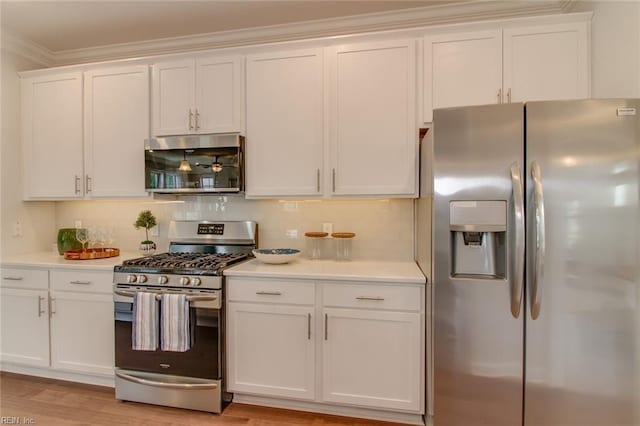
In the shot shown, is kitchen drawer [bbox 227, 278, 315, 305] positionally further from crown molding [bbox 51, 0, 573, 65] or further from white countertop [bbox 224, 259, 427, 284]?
crown molding [bbox 51, 0, 573, 65]

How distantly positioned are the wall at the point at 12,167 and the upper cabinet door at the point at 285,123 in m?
2.11

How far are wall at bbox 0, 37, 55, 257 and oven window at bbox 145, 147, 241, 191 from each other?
4.24ft

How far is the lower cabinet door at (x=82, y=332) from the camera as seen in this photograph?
2287 millimetres

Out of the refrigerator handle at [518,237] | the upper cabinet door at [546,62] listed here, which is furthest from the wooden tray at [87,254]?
the upper cabinet door at [546,62]

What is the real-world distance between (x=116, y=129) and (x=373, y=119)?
205 centimetres

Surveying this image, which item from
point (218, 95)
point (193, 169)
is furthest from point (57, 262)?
point (218, 95)

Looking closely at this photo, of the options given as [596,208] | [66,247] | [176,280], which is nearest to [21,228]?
[66,247]

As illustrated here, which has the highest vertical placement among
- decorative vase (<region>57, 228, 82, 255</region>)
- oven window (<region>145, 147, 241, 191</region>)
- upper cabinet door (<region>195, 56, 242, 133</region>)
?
upper cabinet door (<region>195, 56, 242, 133</region>)

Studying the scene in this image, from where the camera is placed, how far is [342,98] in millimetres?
2205

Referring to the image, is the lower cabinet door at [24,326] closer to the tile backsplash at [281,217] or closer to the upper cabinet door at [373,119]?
the tile backsplash at [281,217]

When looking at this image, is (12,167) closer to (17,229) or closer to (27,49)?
(17,229)

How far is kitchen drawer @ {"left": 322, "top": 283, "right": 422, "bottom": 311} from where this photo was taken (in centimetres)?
186

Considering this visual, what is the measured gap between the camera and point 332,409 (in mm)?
2020

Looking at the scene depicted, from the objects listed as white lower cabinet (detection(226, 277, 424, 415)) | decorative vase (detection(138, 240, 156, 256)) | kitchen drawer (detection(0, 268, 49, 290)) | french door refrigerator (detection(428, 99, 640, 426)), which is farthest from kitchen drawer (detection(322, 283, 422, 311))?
kitchen drawer (detection(0, 268, 49, 290))
